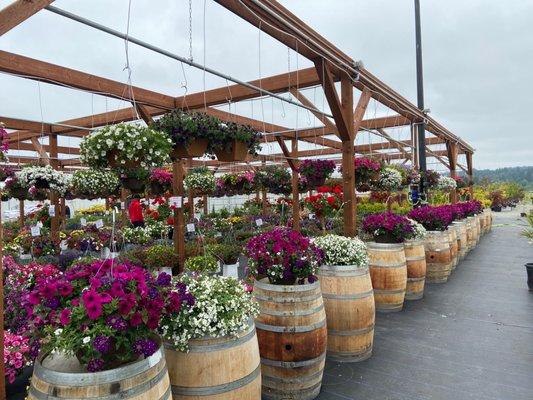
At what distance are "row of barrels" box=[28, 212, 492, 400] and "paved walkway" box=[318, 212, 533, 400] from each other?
23 cm

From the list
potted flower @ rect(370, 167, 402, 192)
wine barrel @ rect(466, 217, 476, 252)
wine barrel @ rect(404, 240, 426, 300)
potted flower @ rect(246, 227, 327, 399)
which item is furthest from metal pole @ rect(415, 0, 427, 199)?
potted flower @ rect(246, 227, 327, 399)

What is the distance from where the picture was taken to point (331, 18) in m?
4.24

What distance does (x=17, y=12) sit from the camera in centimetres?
146

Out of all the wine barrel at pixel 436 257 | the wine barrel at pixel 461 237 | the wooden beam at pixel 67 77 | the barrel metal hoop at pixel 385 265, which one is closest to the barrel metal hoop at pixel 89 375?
the wooden beam at pixel 67 77

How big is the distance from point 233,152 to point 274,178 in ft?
20.8

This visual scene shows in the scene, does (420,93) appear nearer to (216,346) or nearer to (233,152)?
(233,152)

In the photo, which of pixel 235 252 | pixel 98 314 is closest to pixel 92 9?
pixel 98 314

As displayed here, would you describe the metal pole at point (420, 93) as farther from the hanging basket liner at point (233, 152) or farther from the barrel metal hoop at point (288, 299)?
the barrel metal hoop at point (288, 299)

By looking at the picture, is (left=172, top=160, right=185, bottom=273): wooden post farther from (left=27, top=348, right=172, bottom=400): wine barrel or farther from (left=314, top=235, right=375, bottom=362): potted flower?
A: (left=27, top=348, right=172, bottom=400): wine barrel

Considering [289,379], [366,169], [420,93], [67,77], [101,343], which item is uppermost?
[420,93]

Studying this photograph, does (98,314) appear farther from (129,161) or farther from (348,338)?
(348,338)

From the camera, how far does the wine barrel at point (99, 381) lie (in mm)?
1329

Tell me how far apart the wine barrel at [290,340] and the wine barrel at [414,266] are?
2.52 metres

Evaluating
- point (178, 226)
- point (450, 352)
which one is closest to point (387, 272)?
point (450, 352)
